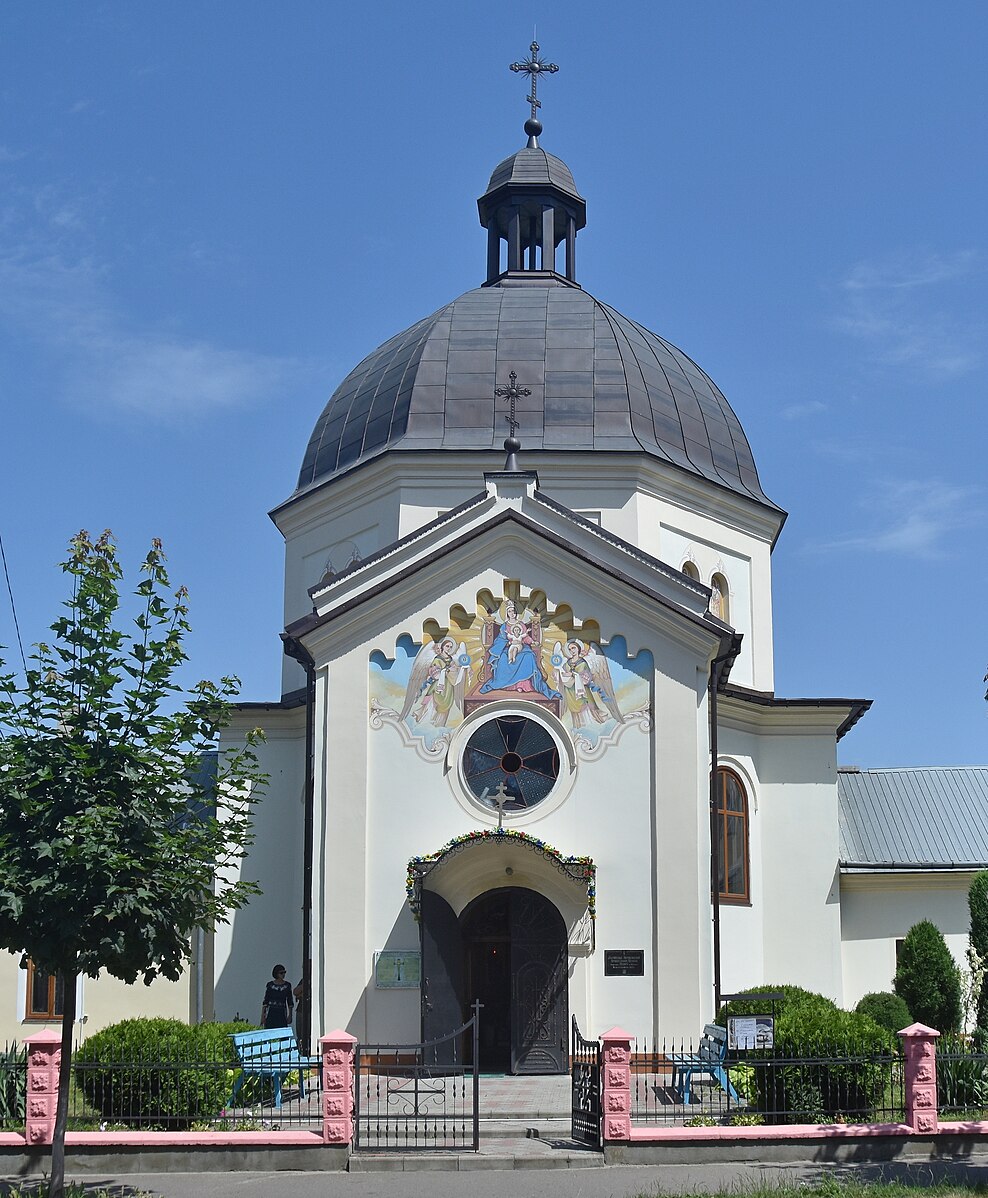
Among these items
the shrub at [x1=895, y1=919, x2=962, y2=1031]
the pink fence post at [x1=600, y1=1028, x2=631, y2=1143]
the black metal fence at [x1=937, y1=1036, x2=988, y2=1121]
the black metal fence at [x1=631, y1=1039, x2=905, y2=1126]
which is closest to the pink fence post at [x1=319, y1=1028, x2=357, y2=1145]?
the pink fence post at [x1=600, y1=1028, x2=631, y2=1143]

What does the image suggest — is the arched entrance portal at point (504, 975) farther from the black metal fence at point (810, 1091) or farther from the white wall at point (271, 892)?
the white wall at point (271, 892)

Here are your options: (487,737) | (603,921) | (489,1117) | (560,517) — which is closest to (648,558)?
(560,517)

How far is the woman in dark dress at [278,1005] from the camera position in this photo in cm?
2028

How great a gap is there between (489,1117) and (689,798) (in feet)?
19.0

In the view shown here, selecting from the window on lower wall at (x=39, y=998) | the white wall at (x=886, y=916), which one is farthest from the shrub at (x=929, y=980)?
the window on lower wall at (x=39, y=998)

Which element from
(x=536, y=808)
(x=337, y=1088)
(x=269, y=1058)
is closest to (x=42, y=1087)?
(x=337, y=1088)

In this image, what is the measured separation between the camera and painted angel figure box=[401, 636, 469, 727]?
21.2m

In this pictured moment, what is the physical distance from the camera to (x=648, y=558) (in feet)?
70.8

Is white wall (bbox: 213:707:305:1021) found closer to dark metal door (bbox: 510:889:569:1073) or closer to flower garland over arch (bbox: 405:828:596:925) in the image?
flower garland over arch (bbox: 405:828:596:925)

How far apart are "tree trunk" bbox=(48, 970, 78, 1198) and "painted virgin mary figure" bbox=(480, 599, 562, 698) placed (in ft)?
29.2

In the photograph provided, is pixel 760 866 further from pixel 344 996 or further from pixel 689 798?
pixel 344 996

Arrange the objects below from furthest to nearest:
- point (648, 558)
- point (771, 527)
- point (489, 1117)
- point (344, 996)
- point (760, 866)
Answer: point (771, 527)
point (760, 866)
point (648, 558)
point (344, 996)
point (489, 1117)

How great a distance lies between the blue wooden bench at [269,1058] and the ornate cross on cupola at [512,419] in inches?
336

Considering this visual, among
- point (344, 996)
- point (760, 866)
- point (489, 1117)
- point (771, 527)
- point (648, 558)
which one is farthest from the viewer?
point (771, 527)
